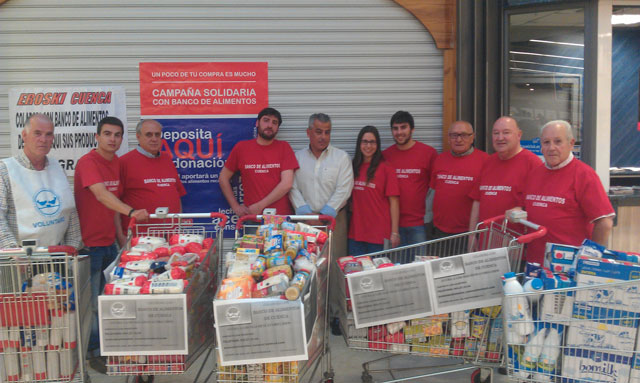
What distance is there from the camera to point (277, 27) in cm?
581

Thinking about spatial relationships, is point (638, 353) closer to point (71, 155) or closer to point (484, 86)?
point (484, 86)

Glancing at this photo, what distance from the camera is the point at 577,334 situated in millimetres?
2877

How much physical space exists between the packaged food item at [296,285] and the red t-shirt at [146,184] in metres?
2.24

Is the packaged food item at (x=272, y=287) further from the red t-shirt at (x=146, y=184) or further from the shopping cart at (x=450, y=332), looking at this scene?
the red t-shirt at (x=146, y=184)

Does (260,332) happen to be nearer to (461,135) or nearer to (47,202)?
(47,202)

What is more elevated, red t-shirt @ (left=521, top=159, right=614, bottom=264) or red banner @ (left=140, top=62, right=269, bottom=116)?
red banner @ (left=140, top=62, right=269, bottom=116)

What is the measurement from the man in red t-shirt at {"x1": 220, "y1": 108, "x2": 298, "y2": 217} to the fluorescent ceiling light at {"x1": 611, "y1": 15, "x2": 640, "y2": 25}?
10.9 ft

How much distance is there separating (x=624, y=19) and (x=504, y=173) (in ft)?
7.26

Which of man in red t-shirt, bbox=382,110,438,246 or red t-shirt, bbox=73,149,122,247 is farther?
man in red t-shirt, bbox=382,110,438,246

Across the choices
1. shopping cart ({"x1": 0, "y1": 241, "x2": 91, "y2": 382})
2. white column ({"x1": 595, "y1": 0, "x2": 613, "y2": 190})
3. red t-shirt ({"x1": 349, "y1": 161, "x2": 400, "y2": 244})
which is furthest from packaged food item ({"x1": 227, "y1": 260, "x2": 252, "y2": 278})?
white column ({"x1": 595, "y1": 0, "x2": 613, "y2": 190})

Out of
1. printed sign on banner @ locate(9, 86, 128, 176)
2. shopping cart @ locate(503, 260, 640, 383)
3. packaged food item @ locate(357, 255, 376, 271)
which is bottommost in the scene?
shopping cart @ locate(503, 260, 640, 383)

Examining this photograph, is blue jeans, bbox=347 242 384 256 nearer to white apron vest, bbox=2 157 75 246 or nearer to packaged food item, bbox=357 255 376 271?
packaged food item, bbox=357 255 376 271

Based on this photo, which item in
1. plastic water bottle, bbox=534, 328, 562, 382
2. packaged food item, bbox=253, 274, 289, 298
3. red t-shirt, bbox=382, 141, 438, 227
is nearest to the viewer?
plastic water bottle, bbox=534, 328, 562, 382

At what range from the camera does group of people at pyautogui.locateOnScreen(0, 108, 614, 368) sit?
Result: 389 cm
